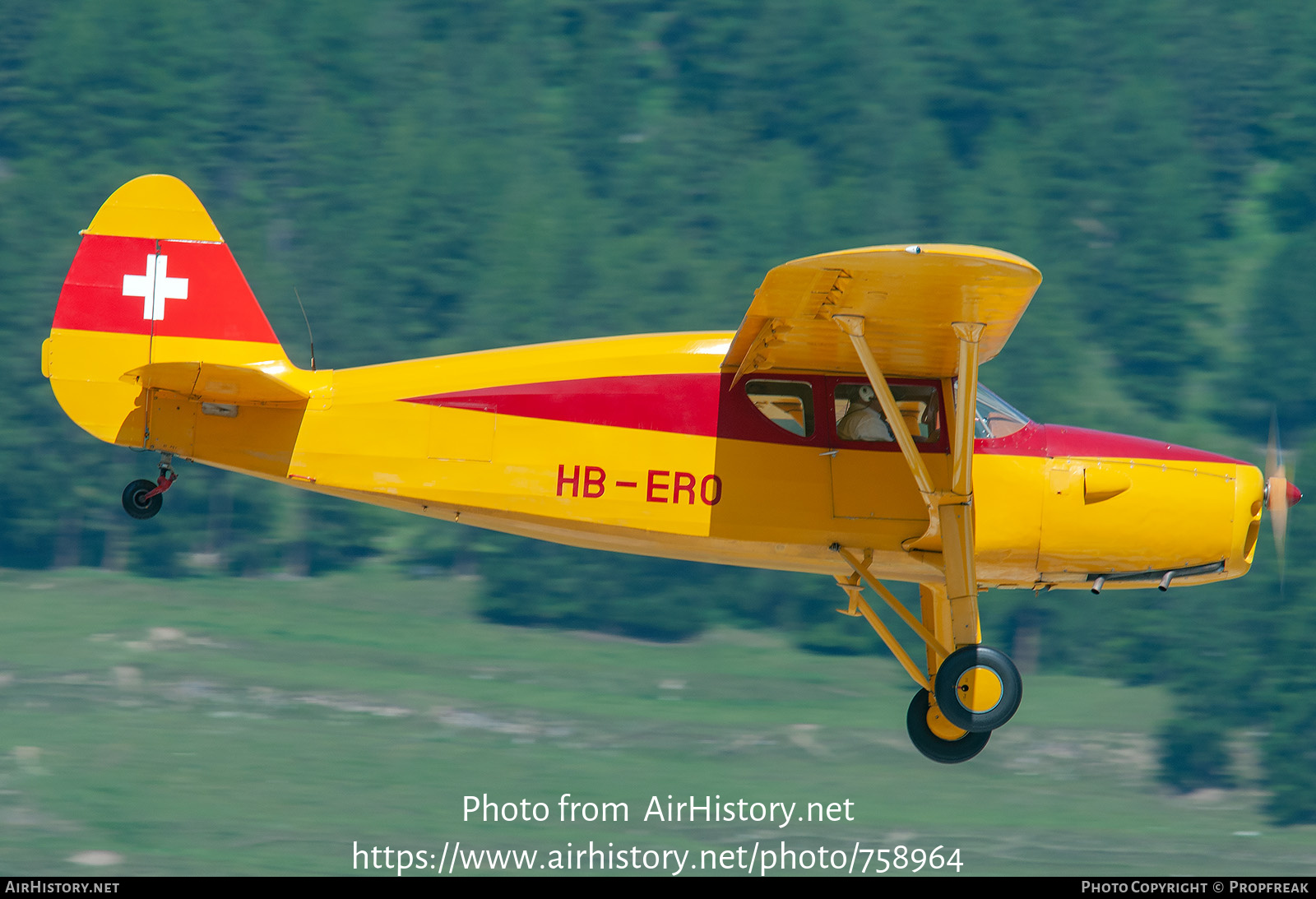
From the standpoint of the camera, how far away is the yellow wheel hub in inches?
446

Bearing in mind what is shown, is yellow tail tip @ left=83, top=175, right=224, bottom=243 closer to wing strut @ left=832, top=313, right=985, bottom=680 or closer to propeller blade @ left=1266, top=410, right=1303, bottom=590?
wing strut @ left=832, top=313, right=985, bottom=680

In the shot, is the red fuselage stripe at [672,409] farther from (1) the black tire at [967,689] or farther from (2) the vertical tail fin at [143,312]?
(2) the vertical tail fin at [143,312]

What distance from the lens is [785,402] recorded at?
457 inches

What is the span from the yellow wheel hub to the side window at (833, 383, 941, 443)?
1633mm

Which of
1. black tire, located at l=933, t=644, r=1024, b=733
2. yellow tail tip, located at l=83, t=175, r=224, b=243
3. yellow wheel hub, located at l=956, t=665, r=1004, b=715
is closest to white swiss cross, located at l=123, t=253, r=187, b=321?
yellow tail tip, located at l=83, t=175, r=224, b=243

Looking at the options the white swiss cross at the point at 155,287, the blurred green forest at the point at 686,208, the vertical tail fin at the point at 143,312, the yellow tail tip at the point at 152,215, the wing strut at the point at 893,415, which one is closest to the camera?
the wing strut at the point at 893,415

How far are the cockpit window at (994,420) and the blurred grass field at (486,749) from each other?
1110 inches

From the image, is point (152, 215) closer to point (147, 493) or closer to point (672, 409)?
point (147, 493)

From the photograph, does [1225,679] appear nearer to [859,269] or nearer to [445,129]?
[859,269]

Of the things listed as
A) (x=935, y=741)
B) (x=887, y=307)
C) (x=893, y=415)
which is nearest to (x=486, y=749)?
(x=935, y=741)

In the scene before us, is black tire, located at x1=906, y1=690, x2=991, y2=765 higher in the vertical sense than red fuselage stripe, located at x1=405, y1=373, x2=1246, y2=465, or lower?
lower

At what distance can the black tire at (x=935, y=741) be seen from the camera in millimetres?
12195

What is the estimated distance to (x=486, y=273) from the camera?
76000 mm

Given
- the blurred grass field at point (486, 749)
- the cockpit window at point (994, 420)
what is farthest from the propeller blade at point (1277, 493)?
the blurred grass field at point (486, 749)
